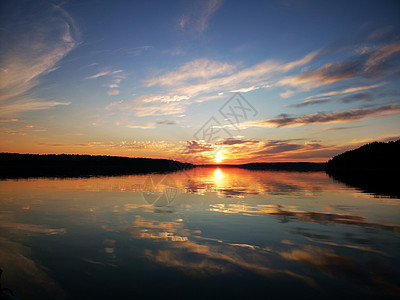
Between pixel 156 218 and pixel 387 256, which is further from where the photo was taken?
pixel 156 218

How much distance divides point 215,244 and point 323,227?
7.32 meters

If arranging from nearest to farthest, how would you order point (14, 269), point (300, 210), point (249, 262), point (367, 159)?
point (14, 269) < point (249, 262) < point (300, 210) < point (367, 159)

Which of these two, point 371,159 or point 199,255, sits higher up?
point 371,159

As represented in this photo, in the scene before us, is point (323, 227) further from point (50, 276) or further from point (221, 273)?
point (50, 276)

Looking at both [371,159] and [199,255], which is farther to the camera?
[371,159]

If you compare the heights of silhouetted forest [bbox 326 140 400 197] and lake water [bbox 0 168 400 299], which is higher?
silhouetted forest [bbox 326 140 400 197]

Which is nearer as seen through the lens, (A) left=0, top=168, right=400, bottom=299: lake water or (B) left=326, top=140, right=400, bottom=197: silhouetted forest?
(A) left=0, top=168, right=400, bottom=299: lake water

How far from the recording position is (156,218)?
1641 centimetres

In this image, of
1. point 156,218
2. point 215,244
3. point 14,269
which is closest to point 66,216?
point 156,218

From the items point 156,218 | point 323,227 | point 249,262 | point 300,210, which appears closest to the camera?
point 249,262

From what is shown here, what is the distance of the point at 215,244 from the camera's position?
1098 cm

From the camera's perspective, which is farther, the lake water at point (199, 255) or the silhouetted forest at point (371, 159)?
the silhouetted forest at point (371, 159)

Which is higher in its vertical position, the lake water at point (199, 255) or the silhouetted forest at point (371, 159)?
the silhouetted forest at point (371, 159)

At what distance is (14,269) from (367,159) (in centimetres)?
18456
